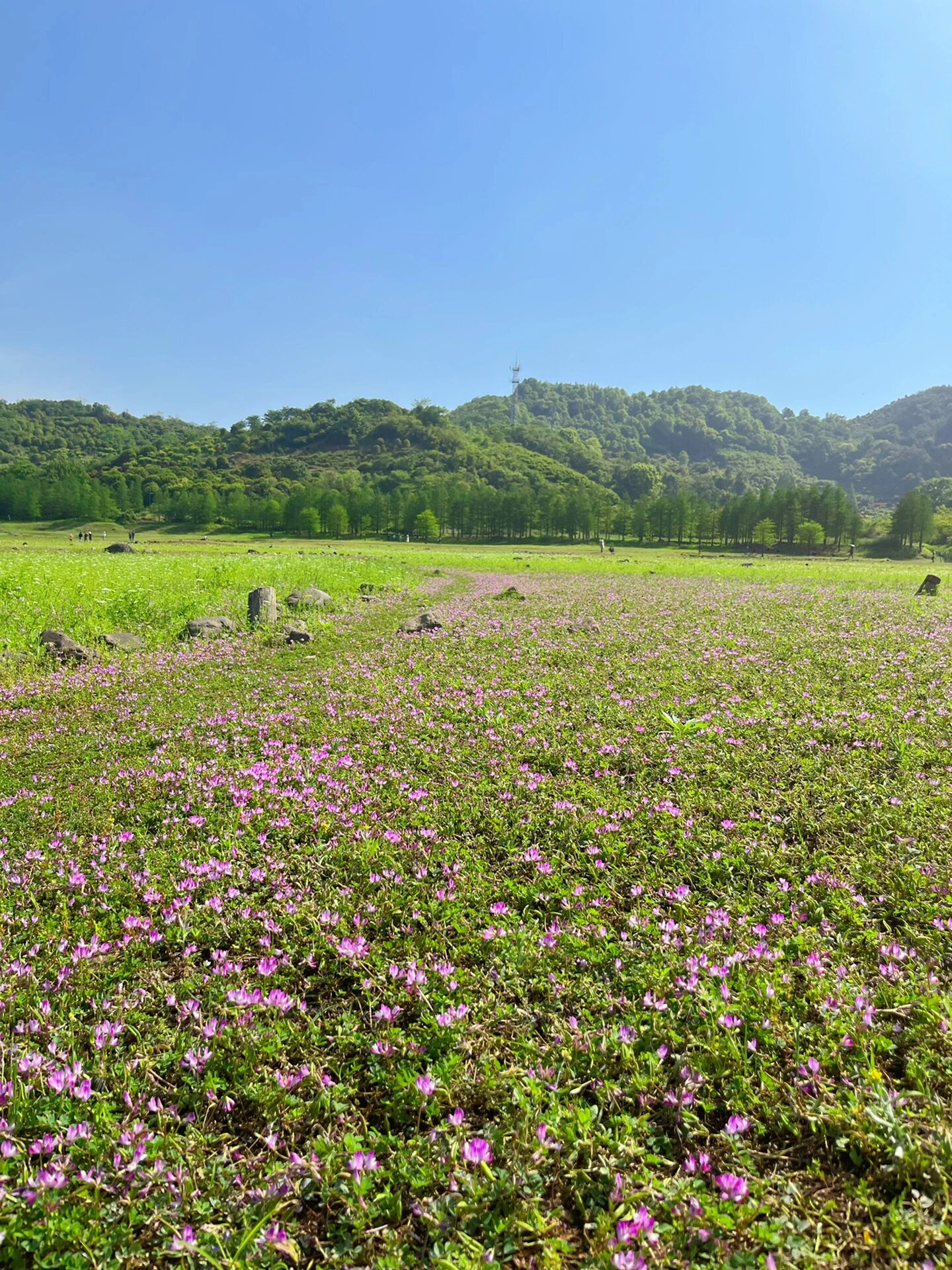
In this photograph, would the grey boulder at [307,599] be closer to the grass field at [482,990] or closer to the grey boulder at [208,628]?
the grey boulder at [208,628]

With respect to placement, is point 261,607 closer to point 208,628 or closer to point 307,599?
point 208,628

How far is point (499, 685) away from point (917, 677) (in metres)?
6.69

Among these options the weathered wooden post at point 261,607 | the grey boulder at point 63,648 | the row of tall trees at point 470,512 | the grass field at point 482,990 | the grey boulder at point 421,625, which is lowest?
the grass field at point 482,990

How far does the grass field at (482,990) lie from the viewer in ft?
7.18

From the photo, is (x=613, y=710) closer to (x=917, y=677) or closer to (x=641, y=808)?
(x=641, y=808)

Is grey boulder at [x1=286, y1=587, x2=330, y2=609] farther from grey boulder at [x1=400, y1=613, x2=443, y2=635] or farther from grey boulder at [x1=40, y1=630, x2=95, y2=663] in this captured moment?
grey boulder at [x1=40, y1=630, x2=95, y2=663]

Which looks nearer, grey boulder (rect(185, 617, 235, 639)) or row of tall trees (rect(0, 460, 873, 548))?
grey boulder (rect(185, 617, 235, 639))

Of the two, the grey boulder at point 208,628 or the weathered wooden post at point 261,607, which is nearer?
the grey boulder at point 208,628

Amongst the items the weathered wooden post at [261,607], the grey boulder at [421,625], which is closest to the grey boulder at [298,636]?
the weathered wooden post at [261,607]

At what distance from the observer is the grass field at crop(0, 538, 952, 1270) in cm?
219

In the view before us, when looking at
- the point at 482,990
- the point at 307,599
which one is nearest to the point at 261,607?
the point at 307,599

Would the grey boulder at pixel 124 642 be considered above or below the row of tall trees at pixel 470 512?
below

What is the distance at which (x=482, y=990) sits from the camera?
329cm

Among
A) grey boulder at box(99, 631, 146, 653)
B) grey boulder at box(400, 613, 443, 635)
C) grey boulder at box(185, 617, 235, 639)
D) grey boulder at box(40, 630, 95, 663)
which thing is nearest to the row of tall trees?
grey boulder at box(400, 613, 443, 635)
